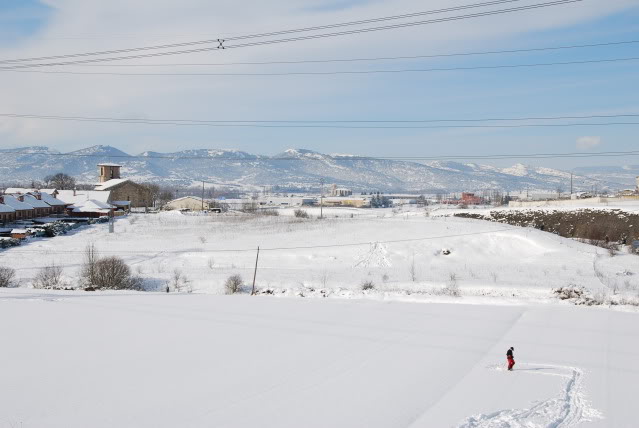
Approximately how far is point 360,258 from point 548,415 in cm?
3213

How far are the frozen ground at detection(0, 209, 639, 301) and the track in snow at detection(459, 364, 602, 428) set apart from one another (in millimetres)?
13601

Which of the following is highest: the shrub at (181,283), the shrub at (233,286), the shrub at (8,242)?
the shrub at (8,242)

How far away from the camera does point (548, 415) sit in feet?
28.5

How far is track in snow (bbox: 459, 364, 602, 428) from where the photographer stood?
824 cm

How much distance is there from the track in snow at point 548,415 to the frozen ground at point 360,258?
1360 centimetres

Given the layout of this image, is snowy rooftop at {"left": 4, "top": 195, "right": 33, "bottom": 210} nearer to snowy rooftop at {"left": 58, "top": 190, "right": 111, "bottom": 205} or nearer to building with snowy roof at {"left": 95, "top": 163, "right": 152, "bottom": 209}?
snowy rooftop at {"left": 58, "top": 190, "right": 111, "bottom": 205}

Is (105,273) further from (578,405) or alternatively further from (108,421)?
(578,405)

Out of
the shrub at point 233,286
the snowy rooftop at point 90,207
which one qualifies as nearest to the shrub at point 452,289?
the shrub at point 233,286

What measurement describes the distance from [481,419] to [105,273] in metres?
23.3

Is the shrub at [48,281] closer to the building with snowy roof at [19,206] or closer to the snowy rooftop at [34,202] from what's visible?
the building with snowy roof at [19,206]

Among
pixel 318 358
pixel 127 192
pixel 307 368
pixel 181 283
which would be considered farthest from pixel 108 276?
pixel 127 192

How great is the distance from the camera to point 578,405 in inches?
362

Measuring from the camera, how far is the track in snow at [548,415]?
27.0ft

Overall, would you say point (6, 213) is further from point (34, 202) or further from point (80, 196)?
point (80, 196)
